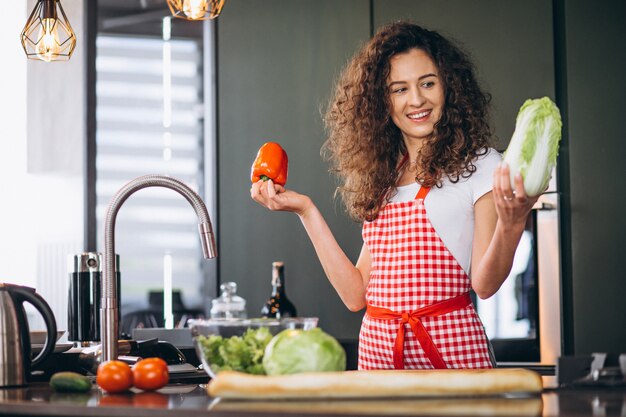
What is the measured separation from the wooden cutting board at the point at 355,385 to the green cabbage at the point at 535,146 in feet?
1.24

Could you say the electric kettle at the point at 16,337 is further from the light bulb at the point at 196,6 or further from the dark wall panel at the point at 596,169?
the dark wall panel at the point at 596,169

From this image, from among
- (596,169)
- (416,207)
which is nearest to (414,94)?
(416,207)

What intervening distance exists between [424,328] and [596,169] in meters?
1.39

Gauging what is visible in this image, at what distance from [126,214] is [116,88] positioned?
0.72 meters

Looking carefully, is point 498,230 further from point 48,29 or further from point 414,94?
point 48,29

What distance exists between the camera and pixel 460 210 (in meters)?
2.17

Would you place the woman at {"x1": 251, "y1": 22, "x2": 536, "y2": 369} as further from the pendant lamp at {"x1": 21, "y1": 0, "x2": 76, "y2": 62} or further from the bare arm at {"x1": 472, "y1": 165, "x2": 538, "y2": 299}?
the pendant lamp at {"x1": 21, "y1": 0, "x2": 76, "y2": 62}

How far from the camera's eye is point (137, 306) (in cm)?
514

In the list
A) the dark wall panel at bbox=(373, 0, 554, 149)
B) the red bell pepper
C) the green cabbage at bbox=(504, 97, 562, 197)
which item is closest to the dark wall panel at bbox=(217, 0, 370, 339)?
the dark wall panel at bbox=(373, 0, 554, 149)

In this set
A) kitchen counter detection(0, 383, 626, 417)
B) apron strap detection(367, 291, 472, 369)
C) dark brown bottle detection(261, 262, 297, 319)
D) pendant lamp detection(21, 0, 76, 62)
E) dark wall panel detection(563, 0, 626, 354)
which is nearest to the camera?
kitchen counter detection(0, 383, 626, 417)

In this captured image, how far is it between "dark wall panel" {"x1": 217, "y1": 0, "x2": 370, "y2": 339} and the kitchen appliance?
57.3 inches

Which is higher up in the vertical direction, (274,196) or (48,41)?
(48,41)

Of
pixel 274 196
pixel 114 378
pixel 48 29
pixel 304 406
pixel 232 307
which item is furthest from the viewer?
pixel 232 307

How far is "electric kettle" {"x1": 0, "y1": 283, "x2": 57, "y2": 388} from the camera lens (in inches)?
71.8
